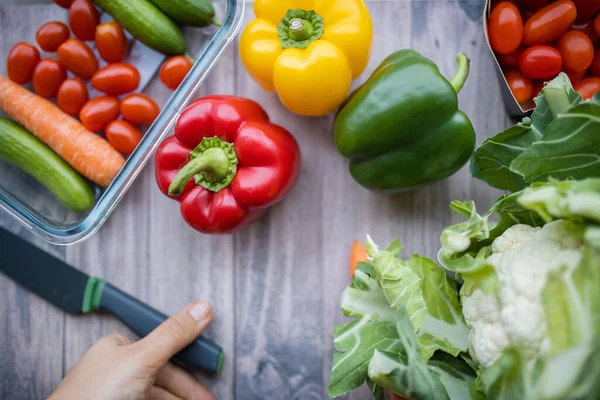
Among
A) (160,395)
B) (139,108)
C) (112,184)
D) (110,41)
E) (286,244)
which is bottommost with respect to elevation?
(160,395)

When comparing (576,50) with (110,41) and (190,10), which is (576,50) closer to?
(190,10)

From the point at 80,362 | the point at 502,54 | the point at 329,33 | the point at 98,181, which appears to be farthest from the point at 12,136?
the point at 502,54

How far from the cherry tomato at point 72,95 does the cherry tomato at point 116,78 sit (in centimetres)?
3

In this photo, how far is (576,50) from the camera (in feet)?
2.63

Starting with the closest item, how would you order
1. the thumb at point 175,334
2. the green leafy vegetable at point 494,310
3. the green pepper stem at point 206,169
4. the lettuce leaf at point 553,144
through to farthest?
the green leafy vegetable at point 494,310 < the lettuce leaf at point 553,144 < the green pepper stem at point 206,169 < the thumb at point 175,334

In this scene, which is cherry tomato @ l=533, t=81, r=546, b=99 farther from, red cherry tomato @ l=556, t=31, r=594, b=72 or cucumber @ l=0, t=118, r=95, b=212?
cucumber @ l=0, t=118, r=95, b=212

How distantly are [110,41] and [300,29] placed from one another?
1.21 feet

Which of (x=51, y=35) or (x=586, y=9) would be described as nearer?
(x=586, y=9)

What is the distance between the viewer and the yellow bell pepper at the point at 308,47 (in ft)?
2.53

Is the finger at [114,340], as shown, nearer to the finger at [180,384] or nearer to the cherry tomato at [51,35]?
the finger at [180,384]

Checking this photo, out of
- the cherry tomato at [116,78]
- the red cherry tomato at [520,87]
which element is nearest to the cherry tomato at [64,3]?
the cherry tomato at [116,78]

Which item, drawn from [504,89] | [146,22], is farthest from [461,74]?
[146,22]

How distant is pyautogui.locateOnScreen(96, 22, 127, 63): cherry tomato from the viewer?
0.90 metres

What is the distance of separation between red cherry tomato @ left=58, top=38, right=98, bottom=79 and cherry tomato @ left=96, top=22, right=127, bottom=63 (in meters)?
0.02
